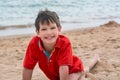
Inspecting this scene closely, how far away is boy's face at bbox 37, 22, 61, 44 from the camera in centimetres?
261

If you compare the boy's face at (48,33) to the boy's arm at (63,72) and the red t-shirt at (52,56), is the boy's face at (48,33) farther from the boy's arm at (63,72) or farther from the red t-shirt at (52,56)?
the boy's arm at (63,72)

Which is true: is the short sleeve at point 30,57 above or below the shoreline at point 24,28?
above

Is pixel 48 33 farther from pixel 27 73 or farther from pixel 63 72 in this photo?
pixel 27 73

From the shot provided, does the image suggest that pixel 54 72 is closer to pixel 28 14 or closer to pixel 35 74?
pixel 35 74

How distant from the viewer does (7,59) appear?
14.7 feet

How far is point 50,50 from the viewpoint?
2.74 m

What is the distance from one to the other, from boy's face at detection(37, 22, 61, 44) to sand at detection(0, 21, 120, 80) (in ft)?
3.32

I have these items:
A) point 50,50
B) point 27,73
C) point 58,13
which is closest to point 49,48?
point 50,50

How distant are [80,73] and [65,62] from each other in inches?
12.8

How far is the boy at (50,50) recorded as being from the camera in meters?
2.61

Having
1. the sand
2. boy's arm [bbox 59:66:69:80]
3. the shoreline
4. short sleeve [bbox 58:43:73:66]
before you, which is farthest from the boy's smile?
the shoreline

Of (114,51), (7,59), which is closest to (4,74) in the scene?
(7,59)

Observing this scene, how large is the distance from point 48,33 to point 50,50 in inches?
7.8

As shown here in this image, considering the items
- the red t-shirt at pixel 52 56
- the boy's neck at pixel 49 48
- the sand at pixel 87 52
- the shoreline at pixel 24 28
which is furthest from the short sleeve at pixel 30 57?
the shoreline at pixel 24 28
